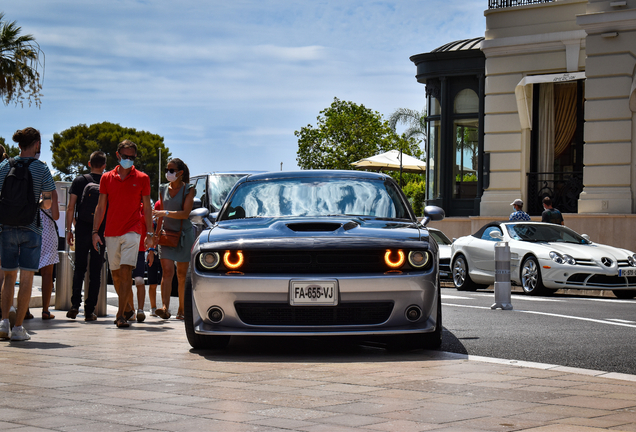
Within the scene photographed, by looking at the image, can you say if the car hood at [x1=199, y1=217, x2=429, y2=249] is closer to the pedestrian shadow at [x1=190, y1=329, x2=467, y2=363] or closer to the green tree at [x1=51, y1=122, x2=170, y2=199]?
the pedestrian shadow at [x1=190, y1=329, x2=467, y2=363]

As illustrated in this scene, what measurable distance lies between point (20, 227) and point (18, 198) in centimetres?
25

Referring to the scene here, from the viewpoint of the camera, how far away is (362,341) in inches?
319

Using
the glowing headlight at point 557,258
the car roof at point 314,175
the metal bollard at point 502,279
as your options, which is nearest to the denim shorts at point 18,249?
the car roof at point 314,175

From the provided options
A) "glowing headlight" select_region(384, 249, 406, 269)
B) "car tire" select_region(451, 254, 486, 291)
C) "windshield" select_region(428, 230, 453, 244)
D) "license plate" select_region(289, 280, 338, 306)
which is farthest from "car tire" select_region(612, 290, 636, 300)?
"license plate" select_region(289, 280, 338, 306)

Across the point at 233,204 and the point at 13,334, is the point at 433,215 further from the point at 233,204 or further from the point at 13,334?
the point at 13,334

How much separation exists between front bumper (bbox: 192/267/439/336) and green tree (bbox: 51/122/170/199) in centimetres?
7613

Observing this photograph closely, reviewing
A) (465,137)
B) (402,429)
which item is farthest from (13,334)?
(465,137)

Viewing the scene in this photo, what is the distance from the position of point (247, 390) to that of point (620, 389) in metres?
2.19

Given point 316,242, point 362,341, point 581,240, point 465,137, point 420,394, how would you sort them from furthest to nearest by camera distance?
1. point 465,137
2. point 581,240
3. point 362,341
4. point 316,242
5. point 420,394

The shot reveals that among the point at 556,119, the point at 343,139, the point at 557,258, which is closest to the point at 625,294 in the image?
the point at 557,258

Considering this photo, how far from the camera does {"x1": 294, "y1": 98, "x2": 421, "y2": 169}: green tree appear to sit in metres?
61.8

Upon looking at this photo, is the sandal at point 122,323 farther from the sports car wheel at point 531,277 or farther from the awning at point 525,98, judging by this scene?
the awning at point 525,98

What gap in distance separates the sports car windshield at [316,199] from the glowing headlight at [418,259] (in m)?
0.98

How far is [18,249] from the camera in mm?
8305
